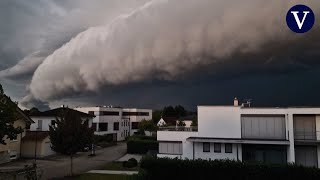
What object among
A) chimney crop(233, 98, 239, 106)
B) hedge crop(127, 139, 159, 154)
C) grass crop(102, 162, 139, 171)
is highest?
chimney crop(233, 98, 239, 106)

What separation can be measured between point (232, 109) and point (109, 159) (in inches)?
764

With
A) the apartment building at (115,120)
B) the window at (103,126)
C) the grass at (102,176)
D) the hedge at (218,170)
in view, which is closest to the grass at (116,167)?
the grass at (102,176)

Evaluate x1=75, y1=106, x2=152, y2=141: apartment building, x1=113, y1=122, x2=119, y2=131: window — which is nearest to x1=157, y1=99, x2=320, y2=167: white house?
x1=75, y1=106, x2=152, y2=141: apartment building

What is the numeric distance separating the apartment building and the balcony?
4657 cm

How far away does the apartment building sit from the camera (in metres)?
78.5

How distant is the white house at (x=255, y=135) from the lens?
3738 centimetres

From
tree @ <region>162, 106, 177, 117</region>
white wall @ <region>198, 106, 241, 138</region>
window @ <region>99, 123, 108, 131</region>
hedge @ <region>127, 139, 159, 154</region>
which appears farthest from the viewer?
tree @ <region>162, 106, 177, 117</region>

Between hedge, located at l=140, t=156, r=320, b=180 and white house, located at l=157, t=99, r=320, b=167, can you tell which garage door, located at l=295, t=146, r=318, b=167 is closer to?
white house, located at l=157, t=99, r=320, b=167

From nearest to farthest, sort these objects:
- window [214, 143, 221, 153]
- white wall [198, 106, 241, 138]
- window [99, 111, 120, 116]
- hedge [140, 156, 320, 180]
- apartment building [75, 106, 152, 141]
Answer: hedge [140, 156, 320, 180] → window [214, 143, 221, 153] → white wall [198, 106, 241, 138] → apartment building [75, 106, 152, 141] → window [99, 111, 120, 116]

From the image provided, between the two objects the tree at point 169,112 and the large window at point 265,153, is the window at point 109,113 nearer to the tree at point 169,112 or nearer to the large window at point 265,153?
the large window at point 265,153

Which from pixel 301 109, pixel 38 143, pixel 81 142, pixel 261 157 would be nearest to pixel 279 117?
pixel 301 109

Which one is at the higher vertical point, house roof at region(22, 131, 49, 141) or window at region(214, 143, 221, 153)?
house roof at region(22, 131, 49, 141)

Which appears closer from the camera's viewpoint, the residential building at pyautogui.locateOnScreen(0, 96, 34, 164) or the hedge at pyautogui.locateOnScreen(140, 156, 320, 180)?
the hedge at pyautogui.locateOnScreen(140, 156, 320, 180)

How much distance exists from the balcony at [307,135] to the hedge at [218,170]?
15245mm
